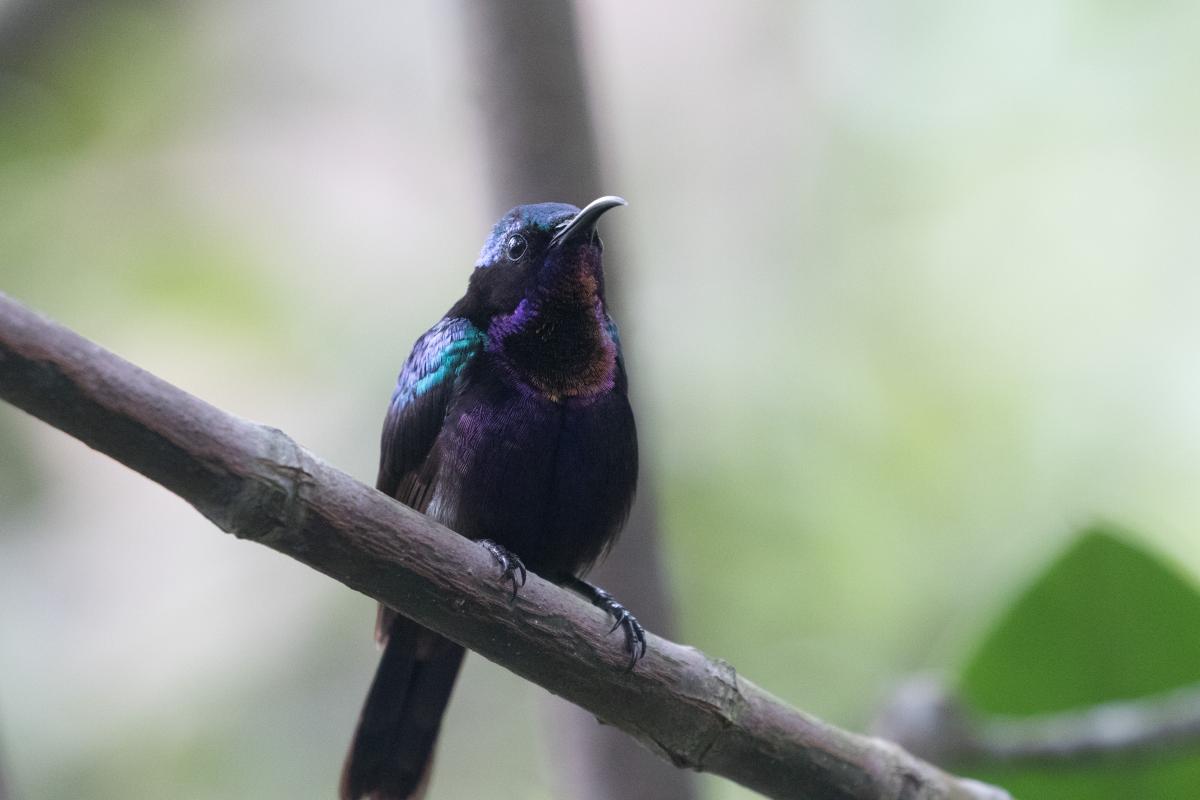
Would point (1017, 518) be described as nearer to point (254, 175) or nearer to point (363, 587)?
point (254, 175)

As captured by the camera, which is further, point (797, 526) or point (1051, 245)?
point (1051, 245)

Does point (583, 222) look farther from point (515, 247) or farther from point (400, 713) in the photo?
point (400, 713)

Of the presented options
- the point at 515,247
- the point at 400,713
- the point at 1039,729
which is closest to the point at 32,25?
the point at 515,247

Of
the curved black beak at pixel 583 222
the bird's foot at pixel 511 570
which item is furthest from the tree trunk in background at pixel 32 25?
the bird's foot at pixel 511 570

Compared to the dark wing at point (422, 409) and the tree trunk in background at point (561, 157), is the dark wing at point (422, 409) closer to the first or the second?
the dark wing at point (422, 409)

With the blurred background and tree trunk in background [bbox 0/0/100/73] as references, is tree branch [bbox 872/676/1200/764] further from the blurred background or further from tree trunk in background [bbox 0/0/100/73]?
tree trunk in background [bbox 0/0/100/73]

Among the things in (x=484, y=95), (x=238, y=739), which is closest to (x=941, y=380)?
(x=484, y=95)

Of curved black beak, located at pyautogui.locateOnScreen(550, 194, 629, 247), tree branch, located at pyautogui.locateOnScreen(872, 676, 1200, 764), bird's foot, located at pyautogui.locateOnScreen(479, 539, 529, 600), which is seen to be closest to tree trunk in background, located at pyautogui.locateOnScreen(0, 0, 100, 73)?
curved black beak, located at pyautogui.locateOnScreen(550, 194, 629, 247)
